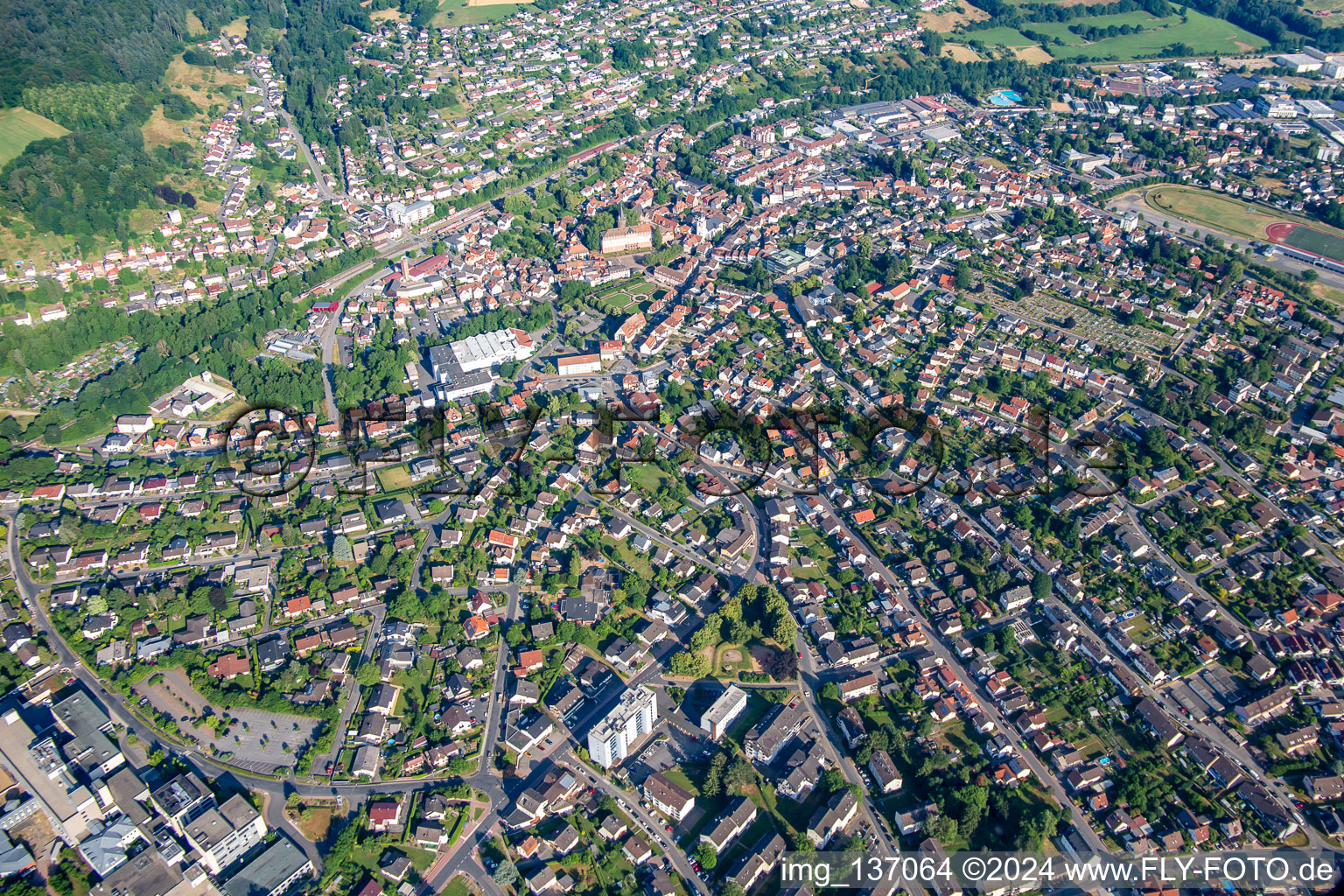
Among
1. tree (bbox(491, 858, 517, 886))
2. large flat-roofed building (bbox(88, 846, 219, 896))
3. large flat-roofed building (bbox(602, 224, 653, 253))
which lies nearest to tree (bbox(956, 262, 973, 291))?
large flat-roofed building (bbox(602, 224, 653, 253))

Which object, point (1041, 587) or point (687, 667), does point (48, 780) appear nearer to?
point (687, 667)

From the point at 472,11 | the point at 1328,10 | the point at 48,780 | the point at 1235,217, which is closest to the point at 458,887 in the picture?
the point at 48,780

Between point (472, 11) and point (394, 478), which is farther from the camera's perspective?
point (472, 11)

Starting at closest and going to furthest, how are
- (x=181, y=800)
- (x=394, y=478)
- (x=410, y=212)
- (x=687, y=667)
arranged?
(x=181, y=800), (x=687, y=667), (x=394, y=478), (x=410, y=212)

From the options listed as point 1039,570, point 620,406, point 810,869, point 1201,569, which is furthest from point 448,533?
point 1201,569

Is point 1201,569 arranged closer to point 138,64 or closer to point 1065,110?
point 1065,110

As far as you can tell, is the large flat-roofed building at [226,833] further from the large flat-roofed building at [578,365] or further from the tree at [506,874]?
the large flat-roofed building at [578,365]
